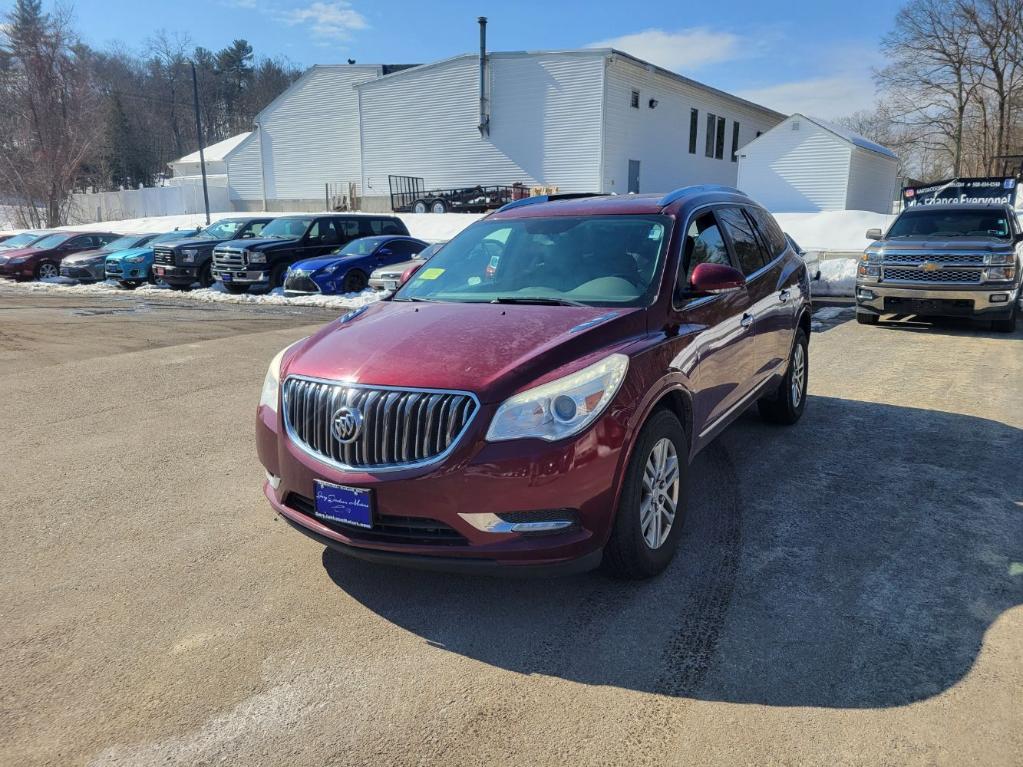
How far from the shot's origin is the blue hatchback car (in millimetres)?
15578

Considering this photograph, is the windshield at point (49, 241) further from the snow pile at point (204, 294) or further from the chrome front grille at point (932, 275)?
the chrome front grille at point (932, 275)

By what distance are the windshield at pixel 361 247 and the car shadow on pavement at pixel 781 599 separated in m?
12.8

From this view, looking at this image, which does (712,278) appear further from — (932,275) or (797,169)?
(797,169)

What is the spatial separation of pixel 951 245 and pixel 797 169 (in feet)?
83.1

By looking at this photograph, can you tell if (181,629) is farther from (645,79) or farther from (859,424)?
(645,79)

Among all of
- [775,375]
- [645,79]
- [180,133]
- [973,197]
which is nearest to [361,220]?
[775,375]

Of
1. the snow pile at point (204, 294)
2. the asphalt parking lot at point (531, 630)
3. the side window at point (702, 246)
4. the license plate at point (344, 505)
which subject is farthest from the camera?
the snow pile at point (204, 294)

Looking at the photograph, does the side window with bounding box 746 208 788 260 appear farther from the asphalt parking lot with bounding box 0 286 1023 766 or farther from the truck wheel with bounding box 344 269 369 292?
the truck wheel with bounding box 344 269 369 292

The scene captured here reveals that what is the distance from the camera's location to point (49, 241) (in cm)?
2345

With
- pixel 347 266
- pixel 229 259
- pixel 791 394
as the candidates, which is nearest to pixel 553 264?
pixel 791 394

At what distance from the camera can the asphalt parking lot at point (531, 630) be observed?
99.5 inches

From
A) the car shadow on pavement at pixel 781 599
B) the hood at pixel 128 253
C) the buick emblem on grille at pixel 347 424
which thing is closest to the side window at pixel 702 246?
the car shadow on pavement at pixel 781 599

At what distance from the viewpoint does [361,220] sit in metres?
18.4

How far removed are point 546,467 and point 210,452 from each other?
3.64 metres
